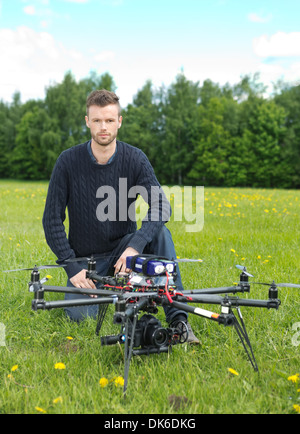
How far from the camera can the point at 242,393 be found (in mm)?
2709

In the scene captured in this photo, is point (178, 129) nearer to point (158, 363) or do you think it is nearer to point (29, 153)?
point (29, 153)

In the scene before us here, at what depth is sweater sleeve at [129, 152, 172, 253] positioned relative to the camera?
12.4 ft

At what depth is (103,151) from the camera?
167 inches

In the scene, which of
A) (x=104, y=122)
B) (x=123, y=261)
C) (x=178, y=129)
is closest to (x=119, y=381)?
(x=123, y=261)

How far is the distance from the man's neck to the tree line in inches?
1742

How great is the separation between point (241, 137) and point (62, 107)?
66.8ft

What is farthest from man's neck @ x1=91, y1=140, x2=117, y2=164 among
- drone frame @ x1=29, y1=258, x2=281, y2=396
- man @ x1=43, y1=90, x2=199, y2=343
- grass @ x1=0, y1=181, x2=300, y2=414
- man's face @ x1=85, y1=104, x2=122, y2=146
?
drone frame @ x1=29, y1=258, x2=281, y2=396

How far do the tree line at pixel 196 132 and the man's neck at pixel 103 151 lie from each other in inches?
1742

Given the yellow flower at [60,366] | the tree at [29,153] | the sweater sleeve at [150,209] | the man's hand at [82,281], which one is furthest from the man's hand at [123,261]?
the tree at [29,153]

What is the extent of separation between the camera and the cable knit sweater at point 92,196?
13.5 feet

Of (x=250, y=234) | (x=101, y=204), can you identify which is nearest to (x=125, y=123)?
(x=250, y=234)

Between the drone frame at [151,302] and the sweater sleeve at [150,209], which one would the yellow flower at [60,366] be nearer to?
the drone frame at [151,302]

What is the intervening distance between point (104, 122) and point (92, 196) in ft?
2.39

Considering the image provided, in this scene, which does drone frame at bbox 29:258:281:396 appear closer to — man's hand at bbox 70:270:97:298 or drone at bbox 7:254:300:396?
drone at bbox 7:254:300:396
